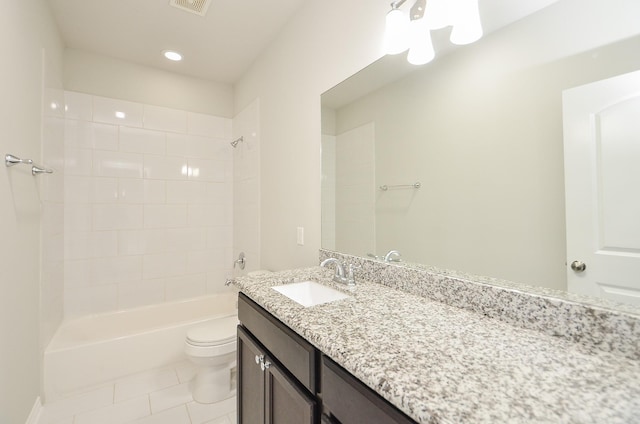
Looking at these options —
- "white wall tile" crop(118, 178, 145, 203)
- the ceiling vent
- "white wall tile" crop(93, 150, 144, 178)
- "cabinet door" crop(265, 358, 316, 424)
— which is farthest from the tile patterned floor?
the ceiling vent

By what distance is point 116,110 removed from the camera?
2.46 metres

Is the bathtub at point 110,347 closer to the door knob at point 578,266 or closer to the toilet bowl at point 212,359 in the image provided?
the toilet bowl at point 212,359

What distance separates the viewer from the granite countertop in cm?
45

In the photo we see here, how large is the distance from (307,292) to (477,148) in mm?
947

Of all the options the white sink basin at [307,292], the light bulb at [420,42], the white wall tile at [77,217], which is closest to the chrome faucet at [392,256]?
the white sink basin at [307,292]

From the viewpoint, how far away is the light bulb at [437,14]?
1.00m

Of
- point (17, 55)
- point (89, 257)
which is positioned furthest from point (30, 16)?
point (89, 257)

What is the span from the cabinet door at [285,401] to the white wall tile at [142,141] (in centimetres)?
243

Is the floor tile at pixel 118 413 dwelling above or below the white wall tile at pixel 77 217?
below

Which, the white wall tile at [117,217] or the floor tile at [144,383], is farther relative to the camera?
the white wall tile at [117,217]

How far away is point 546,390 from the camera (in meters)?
0.50

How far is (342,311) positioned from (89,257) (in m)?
2.50

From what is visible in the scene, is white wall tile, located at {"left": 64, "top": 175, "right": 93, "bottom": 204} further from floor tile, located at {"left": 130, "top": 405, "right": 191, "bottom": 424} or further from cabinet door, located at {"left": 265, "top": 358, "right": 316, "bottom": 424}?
cabinet door, located at {"left": 265, "top": 358, "right": 316, "bottom": 424}

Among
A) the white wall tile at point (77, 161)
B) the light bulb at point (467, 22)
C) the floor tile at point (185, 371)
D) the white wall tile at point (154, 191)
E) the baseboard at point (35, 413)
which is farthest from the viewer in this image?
the white wall tile at point (154, 191)
